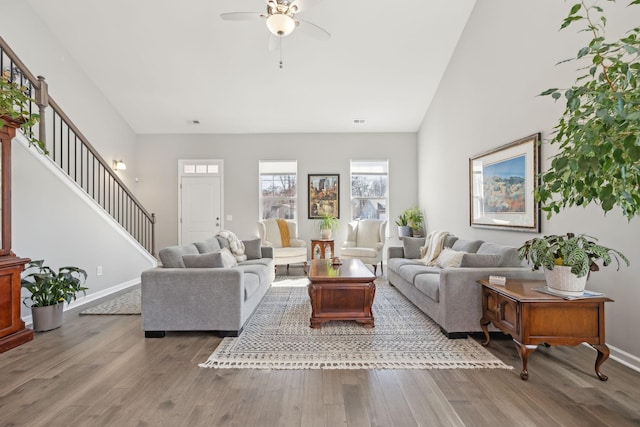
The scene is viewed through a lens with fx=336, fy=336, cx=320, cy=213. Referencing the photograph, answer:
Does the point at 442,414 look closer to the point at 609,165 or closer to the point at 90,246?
the point at 609,165

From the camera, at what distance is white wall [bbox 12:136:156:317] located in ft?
11.5

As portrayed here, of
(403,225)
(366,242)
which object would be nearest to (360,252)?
(366,242)

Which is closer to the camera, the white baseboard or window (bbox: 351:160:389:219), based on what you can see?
the white baseboard

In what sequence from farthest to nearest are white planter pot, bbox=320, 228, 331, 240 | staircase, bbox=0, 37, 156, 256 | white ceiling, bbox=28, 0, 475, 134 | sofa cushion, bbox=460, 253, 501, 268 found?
1. white planter pot, bbox=320, 228, 331, 240
2. white ceiling, bbox=28, 0, 475, 134
3. staircase, bbox=0, 37, 156, 256
4. sofa cushion, bbox=460, 253, 501, 268

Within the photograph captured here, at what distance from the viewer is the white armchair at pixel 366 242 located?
614 centimetres

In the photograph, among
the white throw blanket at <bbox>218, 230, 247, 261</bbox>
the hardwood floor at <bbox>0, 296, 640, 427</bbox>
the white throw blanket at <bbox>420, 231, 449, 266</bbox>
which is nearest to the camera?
the hardwood floor at <bbox>0, 296, 640, 427</bbox>

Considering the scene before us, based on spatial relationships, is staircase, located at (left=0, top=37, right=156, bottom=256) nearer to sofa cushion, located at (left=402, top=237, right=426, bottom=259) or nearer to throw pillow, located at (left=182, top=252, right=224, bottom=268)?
throw pillow, located at (left=182, top=252, right=224, bottom=268)

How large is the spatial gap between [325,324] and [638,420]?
2317mm

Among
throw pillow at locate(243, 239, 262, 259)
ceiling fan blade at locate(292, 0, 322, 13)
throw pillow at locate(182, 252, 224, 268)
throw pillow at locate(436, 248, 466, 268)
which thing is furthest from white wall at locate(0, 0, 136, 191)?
throw pillow at locate(436, 248, 466, 268)

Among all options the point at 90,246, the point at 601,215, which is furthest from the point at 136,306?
the point at 601,215

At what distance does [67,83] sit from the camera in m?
5.41

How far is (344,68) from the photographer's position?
556cm

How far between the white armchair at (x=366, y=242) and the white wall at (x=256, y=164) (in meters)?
0.68

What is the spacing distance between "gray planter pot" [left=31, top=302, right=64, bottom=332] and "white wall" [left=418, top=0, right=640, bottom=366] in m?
4.95
